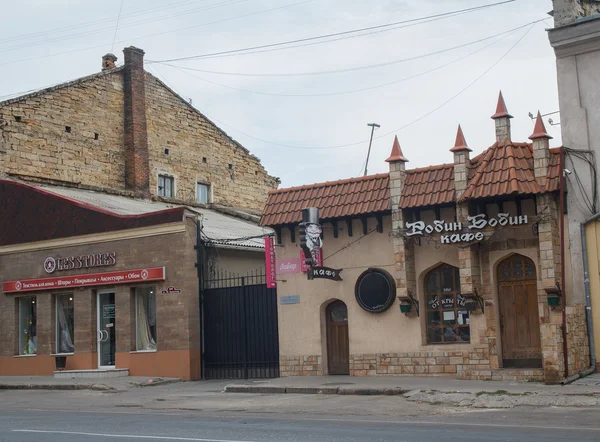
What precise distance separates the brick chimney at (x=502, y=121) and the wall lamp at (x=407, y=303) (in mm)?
4260

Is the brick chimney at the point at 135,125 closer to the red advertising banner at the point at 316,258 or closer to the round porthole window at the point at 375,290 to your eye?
the red advertising banner at the point at 316,258

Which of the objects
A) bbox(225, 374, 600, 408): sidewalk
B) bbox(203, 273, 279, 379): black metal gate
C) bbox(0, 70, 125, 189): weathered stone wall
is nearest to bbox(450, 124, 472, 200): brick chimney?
bbox(225, 374, 600, 408): sidewalk

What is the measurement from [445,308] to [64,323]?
12.5 meters

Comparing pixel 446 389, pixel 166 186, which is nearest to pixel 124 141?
pixel 166 186

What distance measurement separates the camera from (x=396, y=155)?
20719 millimetres

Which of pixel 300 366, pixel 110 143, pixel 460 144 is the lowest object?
pixel 300 366

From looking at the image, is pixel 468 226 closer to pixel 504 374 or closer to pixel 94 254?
pixel 504 374

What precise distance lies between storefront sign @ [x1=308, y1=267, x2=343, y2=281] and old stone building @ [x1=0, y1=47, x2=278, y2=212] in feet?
51.2

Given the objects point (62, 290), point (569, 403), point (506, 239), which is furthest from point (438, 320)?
point (62, 290)

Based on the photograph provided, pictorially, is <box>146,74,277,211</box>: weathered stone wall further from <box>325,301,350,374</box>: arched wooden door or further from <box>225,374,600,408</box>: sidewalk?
<box>225,374,600,408</box>: sidewalk

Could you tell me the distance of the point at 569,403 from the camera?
14.8 m

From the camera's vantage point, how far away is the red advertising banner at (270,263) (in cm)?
2301

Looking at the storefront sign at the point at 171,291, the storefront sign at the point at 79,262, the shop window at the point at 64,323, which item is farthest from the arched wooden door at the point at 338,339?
the shop window at the point at 64,323

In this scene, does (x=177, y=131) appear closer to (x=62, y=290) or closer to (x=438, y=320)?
(x=62, y=290)
